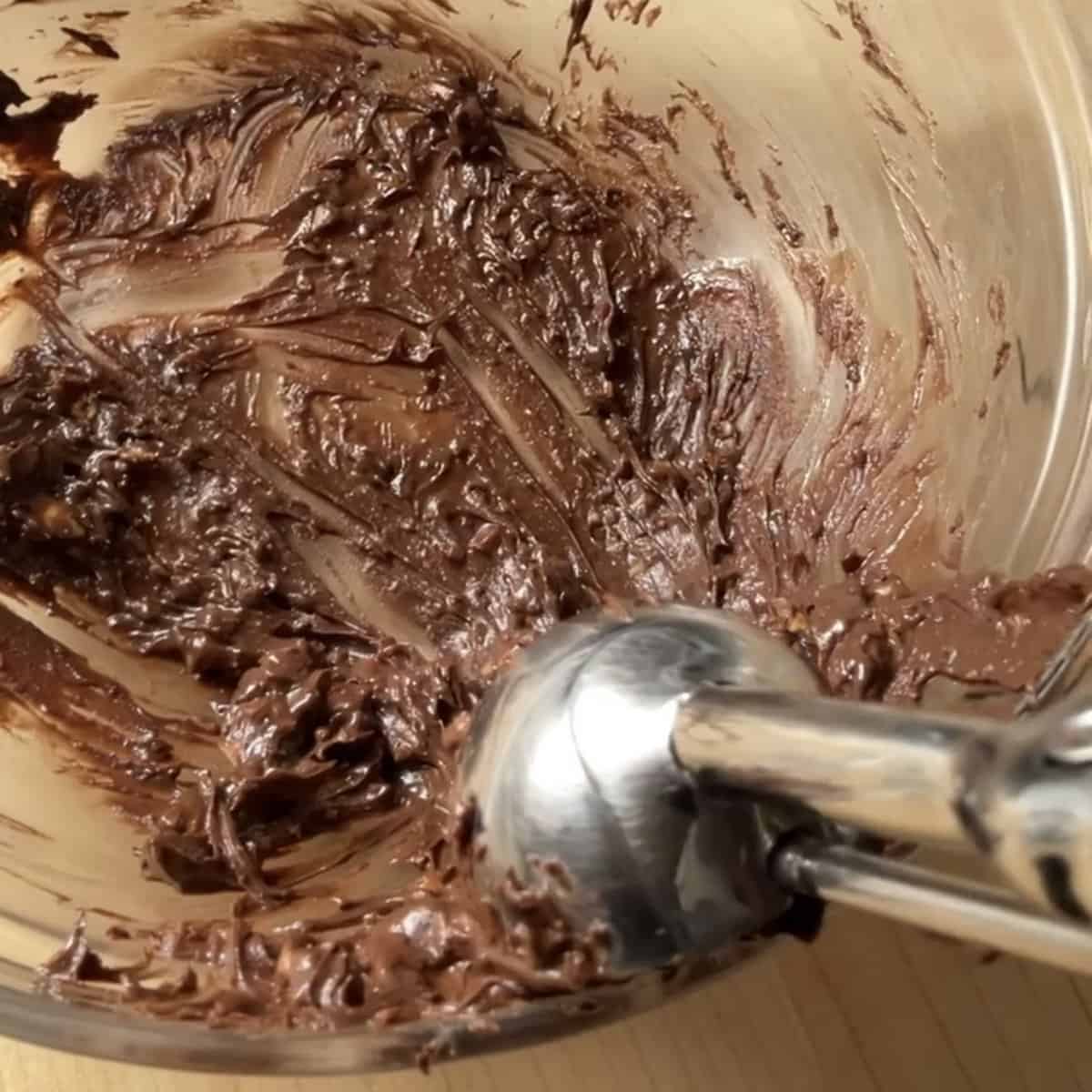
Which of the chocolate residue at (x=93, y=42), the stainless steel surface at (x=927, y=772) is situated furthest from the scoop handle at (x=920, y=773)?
the chocolate residue at (x=93, y=42)

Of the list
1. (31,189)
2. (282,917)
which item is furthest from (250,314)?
(282,917)

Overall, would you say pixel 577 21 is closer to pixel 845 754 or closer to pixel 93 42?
pixel 93 42

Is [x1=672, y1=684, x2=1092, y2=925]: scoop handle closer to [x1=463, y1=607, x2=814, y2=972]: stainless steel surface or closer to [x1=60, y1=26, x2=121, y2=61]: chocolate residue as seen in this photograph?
[x1=463, y1=607, x2=814, y2=972]: stainless steel surface

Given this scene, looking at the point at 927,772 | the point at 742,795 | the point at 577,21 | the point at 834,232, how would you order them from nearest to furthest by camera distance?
the point at 927,772, the point at 742,795, the point at 834,232, the point at 577,21

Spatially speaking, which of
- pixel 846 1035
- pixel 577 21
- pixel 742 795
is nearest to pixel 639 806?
pixel 742 795

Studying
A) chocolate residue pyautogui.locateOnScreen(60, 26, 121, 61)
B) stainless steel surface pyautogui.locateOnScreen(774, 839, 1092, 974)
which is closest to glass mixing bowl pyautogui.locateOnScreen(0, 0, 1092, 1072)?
chocolate residue pyautogui.locateOnScreen(60, 26, 121, 61)

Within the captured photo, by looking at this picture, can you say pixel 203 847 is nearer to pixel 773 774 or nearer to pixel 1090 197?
pixel 773 774

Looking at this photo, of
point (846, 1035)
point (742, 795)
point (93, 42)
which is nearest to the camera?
point (742, 795)

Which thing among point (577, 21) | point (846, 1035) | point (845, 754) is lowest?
point (846, 1035)

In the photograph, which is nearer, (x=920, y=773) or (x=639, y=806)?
(x=920, y=773)
